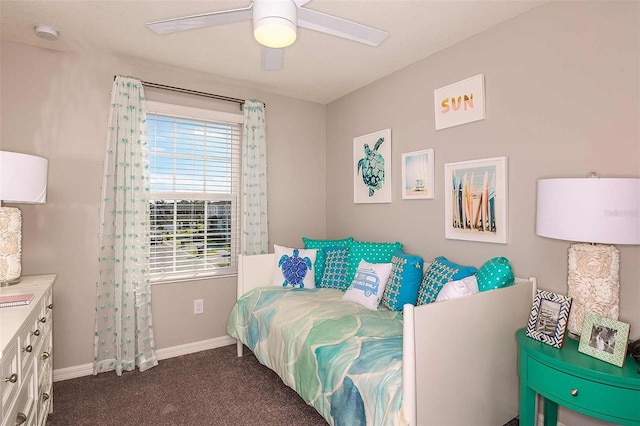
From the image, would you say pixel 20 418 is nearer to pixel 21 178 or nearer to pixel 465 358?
pixel 21 178

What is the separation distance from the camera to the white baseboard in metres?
2.60

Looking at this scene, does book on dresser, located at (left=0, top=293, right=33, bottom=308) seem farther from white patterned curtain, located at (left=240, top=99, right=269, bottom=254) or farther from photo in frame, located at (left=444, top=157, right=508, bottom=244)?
photo in frame, located at (left=444, top=157, right=508, bottom=244)

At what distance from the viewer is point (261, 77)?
10.2ft

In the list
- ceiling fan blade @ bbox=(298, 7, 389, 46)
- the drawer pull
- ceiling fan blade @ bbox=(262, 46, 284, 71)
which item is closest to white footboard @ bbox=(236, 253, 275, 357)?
ceiling fan blade @ bbox=(262, 46, 284, 71)

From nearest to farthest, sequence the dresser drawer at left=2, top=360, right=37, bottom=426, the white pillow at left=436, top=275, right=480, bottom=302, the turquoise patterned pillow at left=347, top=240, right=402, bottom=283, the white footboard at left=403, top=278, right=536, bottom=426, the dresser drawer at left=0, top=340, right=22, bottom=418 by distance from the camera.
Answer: the dresser drawer at left=0, top=340, right=22, bottom=418 < the dresser drawer at left=2, top=360, right=37, bottom=426 < the white footboard at left=403, top=278, right=536, bottom=426 < the white pillow at left=436, top=275, right=480, bottom=302 < the turquoise patterned pillow at left=347, top=240, right=402, bottom=283

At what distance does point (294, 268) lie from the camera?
2963 millimetres

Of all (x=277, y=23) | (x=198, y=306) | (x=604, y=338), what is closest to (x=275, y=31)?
(x=277, y=23)

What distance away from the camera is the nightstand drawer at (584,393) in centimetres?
133

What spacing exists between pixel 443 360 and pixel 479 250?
101 centimetres

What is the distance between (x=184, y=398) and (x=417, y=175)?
7.53 feet

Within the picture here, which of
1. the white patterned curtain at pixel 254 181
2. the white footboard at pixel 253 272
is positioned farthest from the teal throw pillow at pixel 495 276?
the white patterned curtain at pixel 254 181

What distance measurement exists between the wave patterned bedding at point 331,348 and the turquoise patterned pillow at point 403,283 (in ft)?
0.33

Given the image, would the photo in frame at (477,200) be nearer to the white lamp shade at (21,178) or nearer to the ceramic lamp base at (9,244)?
the white lamp shade at (21,178)

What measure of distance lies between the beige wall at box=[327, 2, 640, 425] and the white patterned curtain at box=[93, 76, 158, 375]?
2094 millimetres
